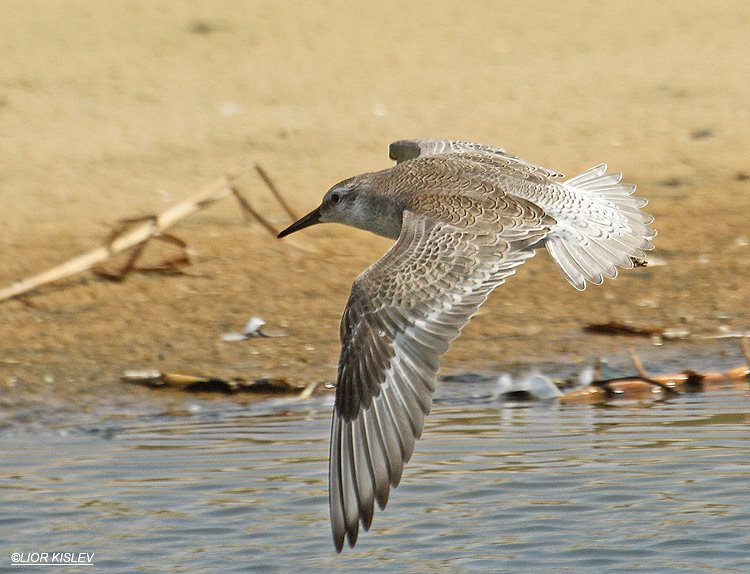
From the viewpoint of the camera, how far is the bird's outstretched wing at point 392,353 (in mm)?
5281

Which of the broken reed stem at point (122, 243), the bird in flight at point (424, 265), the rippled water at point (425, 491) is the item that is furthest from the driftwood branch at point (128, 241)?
the bird in flight at point (424, 265)

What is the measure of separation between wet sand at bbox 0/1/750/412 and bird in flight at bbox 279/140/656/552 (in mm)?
1449

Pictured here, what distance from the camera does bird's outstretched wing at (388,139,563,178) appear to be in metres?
7.16

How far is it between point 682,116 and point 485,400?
4.90 meters

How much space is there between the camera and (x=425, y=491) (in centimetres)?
632

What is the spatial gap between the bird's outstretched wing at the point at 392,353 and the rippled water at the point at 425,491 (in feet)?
1.37

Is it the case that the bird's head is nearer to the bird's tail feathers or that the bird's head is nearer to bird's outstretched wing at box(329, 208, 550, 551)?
the bird's tail feathers

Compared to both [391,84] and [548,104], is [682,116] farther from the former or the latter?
[391,84]

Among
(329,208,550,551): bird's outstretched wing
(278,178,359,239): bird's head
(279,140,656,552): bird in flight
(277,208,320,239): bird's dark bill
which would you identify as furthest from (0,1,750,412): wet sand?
(329,208,550,551): bird's outstretched wing

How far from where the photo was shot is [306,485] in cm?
639

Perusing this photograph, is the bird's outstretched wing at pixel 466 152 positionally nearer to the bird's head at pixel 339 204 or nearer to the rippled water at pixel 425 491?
the bird's head at pixel 339 204

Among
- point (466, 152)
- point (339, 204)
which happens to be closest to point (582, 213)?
point (466, 152)

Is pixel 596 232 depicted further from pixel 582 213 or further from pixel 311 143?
pixel 311 143

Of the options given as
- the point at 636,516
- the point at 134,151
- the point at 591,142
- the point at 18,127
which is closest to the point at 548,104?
the point at 591,142
